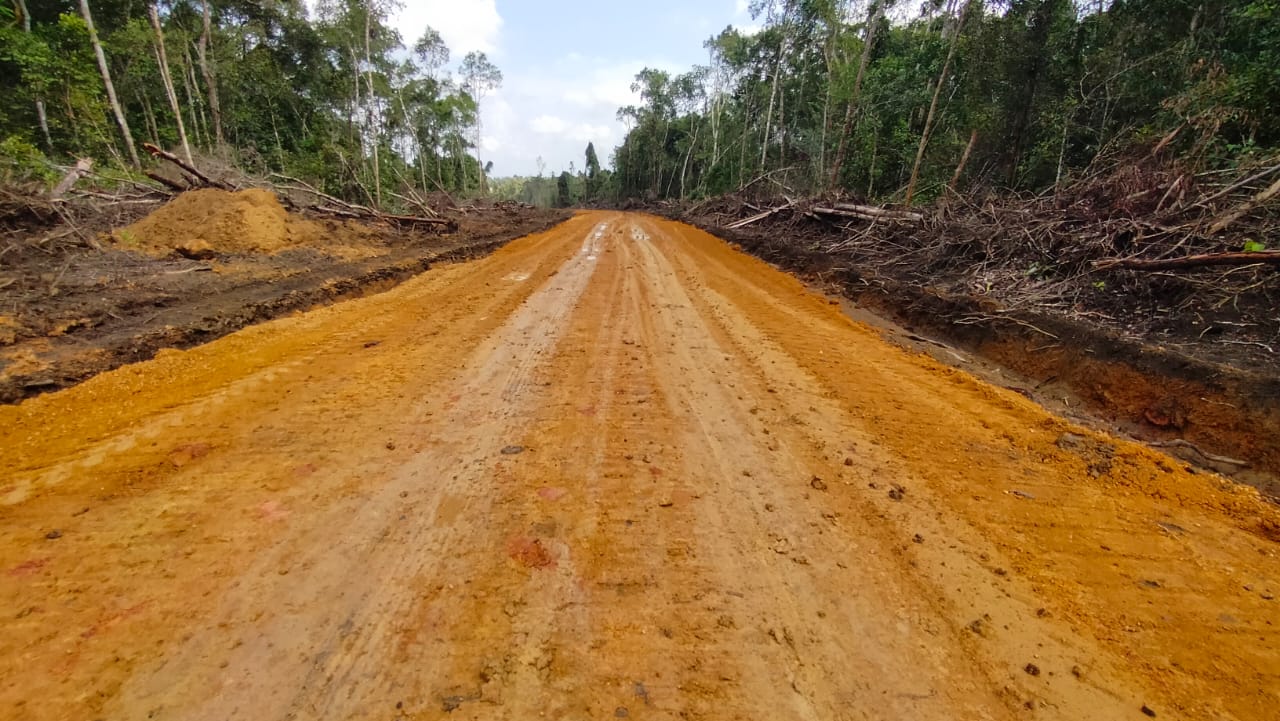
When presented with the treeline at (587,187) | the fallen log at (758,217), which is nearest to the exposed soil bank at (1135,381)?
the fallen log at (758,217)

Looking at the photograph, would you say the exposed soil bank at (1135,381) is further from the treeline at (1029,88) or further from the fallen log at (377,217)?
the fallen log at (377,217)

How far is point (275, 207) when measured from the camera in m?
9.35

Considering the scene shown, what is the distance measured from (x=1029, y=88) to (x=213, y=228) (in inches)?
719

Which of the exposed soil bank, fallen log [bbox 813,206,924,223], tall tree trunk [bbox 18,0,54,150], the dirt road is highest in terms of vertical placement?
tall tree trunk [bbox 18,0,54,150]

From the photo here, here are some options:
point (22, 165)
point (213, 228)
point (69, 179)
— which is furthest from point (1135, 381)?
point (22, 165)

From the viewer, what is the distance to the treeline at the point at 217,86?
13.4 m

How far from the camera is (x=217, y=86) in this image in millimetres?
23734

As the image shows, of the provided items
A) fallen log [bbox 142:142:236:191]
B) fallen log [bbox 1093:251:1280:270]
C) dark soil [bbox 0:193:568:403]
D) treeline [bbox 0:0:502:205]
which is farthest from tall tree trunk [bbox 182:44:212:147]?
fallen log [bbox 1093:251:1280:270]

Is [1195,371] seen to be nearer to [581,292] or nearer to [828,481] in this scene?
[828,481]

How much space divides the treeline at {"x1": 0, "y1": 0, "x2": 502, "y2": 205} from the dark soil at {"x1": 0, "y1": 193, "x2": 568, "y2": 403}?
3728 mm

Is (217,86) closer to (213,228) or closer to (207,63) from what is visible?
(207,63)

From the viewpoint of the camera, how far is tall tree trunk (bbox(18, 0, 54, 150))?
43.4 ft

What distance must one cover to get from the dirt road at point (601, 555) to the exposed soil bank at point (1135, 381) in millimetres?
474

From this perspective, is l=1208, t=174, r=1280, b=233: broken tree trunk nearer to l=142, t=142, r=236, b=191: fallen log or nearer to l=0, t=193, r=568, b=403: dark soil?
l=0, t=193, r=568, b=403: dark soil
